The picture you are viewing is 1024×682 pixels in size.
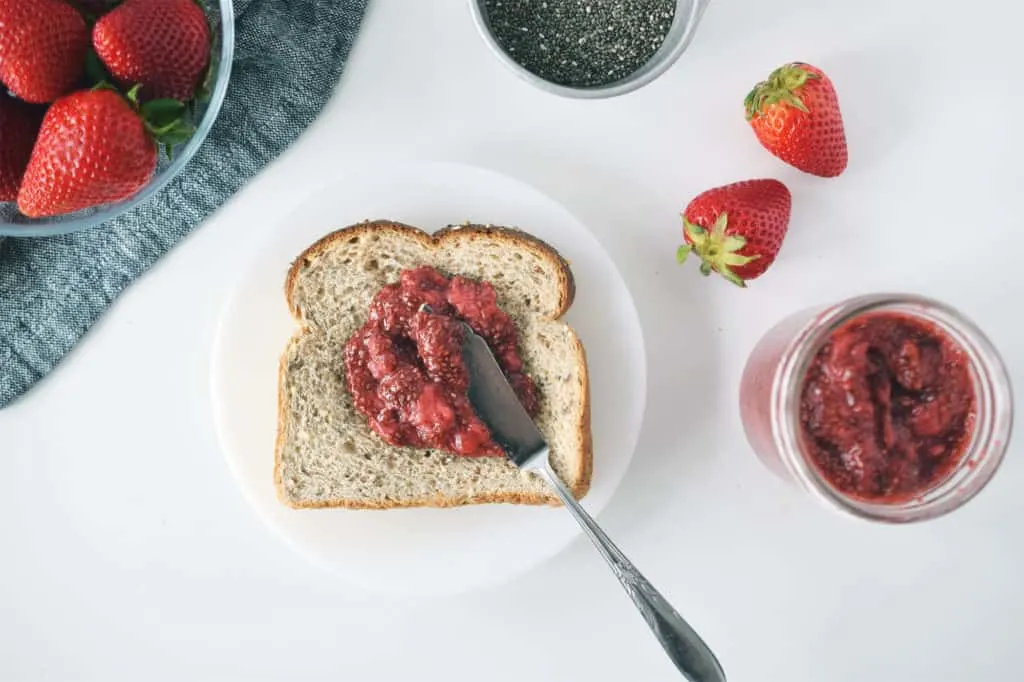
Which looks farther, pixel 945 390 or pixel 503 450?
pixel 503 450

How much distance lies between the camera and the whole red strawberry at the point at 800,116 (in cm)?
187

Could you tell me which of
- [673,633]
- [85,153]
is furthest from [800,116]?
[85,153]

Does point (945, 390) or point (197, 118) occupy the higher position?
point (945, 390)

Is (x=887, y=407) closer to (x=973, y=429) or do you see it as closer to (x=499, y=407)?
(x=973, y=429)

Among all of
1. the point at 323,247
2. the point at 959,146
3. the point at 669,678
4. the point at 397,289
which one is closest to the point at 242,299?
the point at 323,247

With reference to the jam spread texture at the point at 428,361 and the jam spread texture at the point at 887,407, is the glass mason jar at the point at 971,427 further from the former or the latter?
the jam spread texture at the point at 428,361

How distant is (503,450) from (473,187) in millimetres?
563

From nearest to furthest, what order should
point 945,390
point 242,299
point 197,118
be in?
point 945,390
point 197,118
point 242,299

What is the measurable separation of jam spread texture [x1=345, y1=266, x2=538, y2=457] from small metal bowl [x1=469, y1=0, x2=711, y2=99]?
0.42 meters

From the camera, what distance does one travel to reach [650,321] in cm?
204

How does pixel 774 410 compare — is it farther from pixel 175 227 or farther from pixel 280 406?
pixel 175 227

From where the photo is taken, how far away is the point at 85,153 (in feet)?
5.28

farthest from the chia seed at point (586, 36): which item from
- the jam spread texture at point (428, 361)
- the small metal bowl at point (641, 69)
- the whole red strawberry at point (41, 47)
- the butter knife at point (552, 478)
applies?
the whole red strawberry at point (41, 47)

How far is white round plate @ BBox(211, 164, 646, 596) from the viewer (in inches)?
76.0
